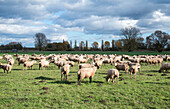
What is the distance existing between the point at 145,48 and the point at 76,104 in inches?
4000

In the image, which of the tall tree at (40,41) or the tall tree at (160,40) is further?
the tall tree at (40,41)

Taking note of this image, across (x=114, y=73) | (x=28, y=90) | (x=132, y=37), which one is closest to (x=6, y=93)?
(x=28, y=90)

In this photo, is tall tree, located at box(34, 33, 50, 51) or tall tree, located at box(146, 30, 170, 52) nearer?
tall tree, located at box(146, 30, 170, 52)

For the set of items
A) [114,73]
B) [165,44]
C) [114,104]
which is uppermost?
[165,44]

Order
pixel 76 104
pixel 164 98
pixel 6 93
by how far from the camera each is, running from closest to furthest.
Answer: pixel 76 104, pixel 164 98, pixel 6 93

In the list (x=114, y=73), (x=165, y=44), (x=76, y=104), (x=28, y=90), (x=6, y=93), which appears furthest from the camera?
(x=165, y=44)

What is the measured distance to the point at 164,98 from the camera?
8805mm

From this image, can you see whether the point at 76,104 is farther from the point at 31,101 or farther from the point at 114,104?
the point at 31,101

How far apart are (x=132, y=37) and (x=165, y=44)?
16712 millimetres

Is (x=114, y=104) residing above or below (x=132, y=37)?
below

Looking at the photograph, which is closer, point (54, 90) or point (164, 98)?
point (164, 98)

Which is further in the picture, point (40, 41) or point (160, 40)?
point (40, 41)

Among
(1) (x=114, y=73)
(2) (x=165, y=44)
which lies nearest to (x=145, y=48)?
(2) (x=165, y=44)

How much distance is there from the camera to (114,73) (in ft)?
39.1
